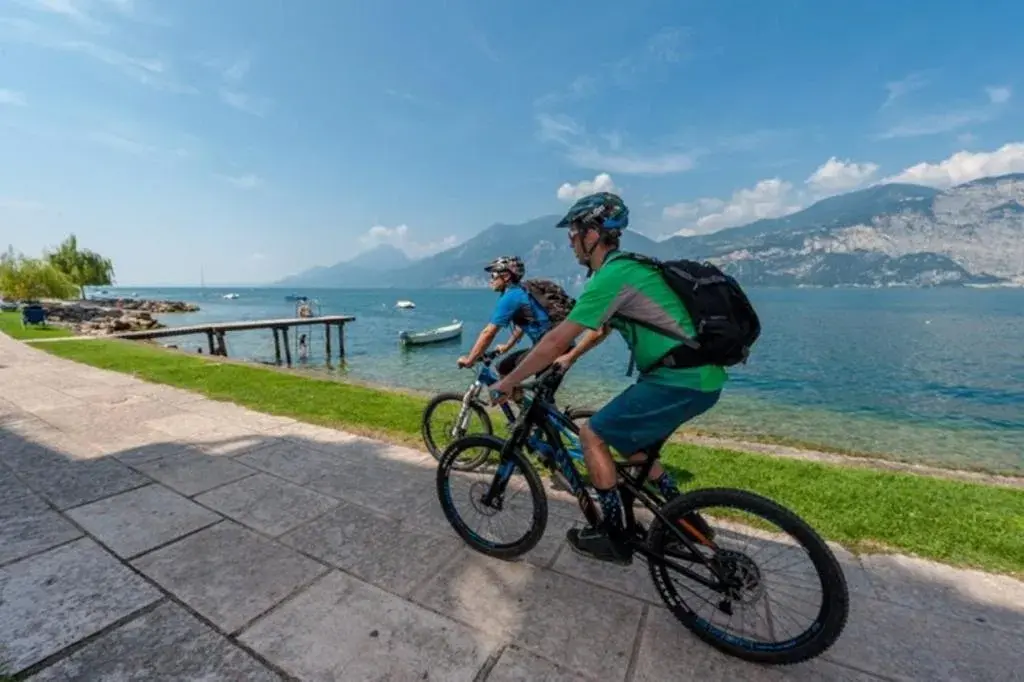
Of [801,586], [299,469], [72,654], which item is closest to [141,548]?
[72,654]

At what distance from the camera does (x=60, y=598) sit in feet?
9.61

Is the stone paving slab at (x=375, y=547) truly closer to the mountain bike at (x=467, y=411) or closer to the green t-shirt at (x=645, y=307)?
the mountain bike at (x=467, y=411)

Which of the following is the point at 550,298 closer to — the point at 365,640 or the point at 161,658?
the point at 365,640

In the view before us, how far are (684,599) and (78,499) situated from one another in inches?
221

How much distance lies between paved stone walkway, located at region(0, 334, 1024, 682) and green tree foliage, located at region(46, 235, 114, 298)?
297ft

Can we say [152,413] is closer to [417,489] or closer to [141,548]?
[141,548]

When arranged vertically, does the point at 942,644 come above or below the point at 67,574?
below

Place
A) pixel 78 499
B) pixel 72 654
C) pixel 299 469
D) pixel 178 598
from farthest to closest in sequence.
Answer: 1. pixel 299 469
2. pixel 78 499
3. pixel 178 598
4. pixel 72 654

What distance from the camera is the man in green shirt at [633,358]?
2.67m

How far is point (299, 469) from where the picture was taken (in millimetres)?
5383

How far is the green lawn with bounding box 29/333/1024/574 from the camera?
3955mm

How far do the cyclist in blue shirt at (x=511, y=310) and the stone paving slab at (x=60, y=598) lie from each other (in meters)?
3.35

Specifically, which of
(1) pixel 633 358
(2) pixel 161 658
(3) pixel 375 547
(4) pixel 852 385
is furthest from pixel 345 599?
(4) pixel 852 385

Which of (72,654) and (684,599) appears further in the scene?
(684,599)
